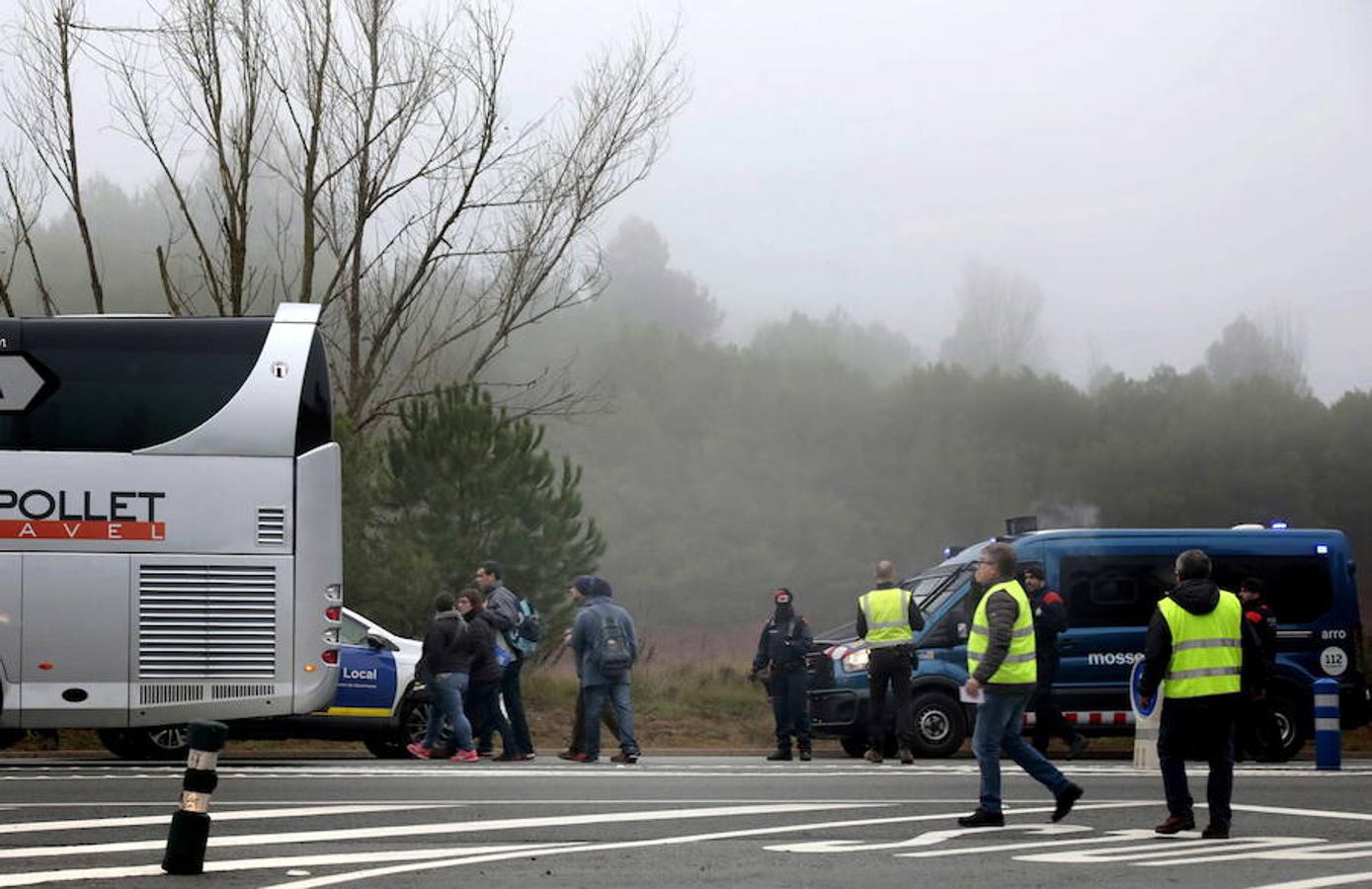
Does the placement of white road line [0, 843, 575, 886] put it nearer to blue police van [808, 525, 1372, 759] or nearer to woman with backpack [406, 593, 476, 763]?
woman with backpack [406, 593, 476, 763]

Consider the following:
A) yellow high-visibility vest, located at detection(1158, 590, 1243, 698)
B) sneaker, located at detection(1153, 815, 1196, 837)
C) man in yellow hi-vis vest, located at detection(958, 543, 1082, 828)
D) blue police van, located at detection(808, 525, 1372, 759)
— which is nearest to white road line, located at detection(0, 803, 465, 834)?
man in yellow hi-vis vest, located at detection(958, 543, 1082, 828)

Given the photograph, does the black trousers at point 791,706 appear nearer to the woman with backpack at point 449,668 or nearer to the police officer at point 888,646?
the police officer at point 888,646

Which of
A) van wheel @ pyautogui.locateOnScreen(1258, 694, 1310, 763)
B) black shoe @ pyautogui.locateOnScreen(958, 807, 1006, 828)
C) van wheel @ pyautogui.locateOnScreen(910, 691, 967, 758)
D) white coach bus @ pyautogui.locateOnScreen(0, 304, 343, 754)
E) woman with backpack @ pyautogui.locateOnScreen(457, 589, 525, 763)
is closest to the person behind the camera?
black shoe @ pyautogui.locateOnScreen(958, 807, 1006, 828)

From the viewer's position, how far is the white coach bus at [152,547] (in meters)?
17.7

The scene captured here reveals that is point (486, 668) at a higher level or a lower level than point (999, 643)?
lower

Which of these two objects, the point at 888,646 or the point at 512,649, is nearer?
the point at 888,646

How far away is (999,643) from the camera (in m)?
12.6

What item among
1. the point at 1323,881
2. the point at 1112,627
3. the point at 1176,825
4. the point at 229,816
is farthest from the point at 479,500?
the point at 1323,881

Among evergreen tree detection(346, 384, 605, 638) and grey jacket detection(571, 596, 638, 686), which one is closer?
grey jacket detection(571, 596, 638, 686)

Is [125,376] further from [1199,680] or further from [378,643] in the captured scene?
[1199,680]

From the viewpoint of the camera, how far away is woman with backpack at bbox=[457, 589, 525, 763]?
2070 centimetres

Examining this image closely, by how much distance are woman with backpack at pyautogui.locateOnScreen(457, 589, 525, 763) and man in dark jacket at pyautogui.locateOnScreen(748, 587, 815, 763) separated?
2.77 metres

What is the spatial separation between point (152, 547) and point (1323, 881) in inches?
421

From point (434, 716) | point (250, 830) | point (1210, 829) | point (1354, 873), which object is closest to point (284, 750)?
point (434, 716)
